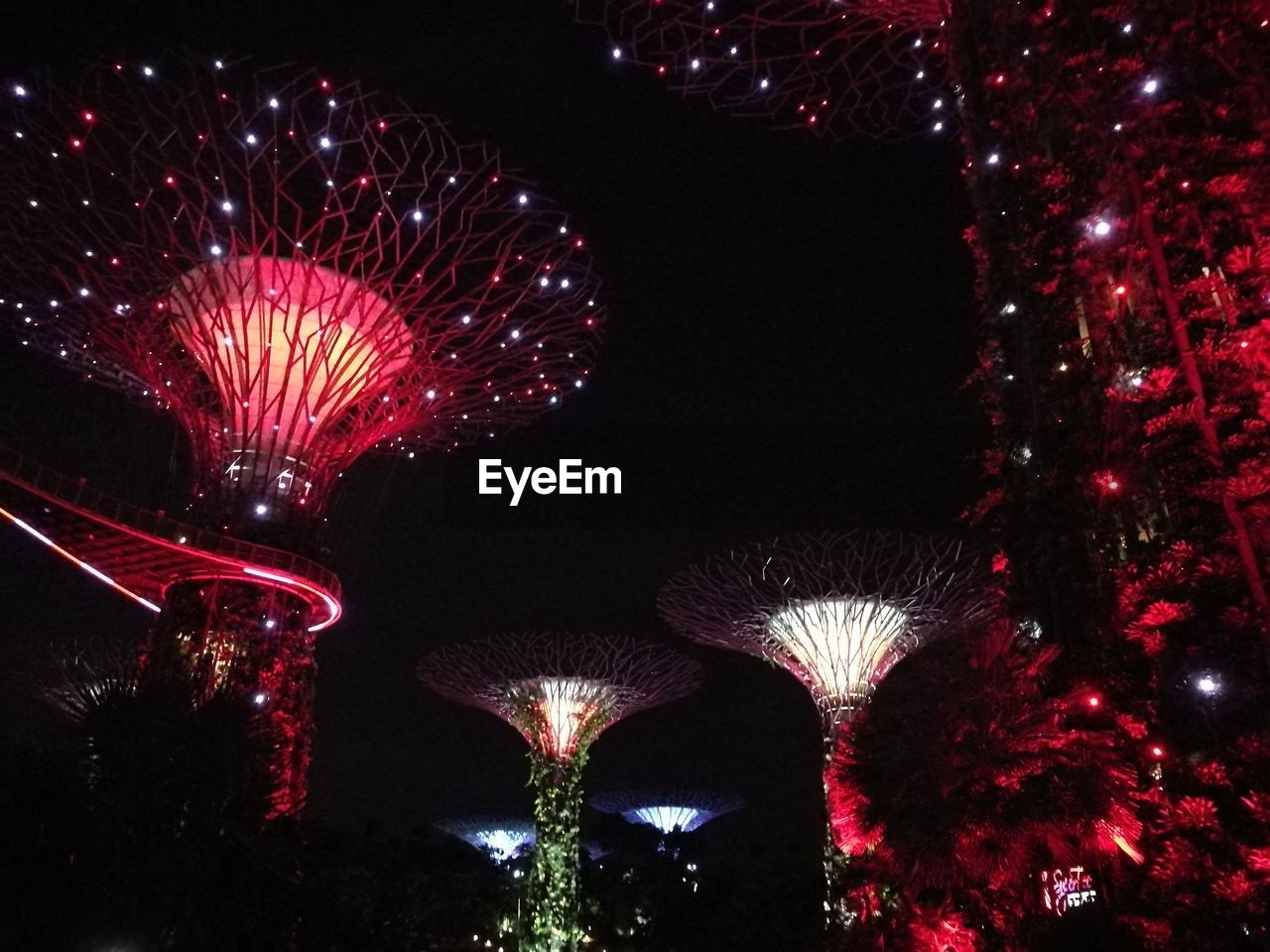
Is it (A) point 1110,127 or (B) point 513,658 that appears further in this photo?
(B) point 513,658

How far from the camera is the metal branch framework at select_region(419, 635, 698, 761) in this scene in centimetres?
2959

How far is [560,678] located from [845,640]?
922 centimetres

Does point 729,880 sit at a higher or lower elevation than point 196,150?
lower

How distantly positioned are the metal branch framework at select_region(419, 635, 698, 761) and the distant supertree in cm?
2606

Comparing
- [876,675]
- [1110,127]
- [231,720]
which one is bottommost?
[231,720]

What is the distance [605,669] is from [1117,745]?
84.5 feet

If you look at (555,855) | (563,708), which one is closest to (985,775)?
(555,855)

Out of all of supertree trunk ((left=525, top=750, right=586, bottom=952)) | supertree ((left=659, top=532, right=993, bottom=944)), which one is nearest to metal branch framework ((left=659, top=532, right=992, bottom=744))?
supertree ((left=659, top=532, right=993, bottom=944))

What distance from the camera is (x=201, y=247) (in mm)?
13945

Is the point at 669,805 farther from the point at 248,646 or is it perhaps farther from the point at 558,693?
the point at 248,646

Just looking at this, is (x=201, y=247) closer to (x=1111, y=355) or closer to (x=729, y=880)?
(x=1111, y=355)

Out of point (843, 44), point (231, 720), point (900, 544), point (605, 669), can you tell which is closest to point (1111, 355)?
point (843, 44)

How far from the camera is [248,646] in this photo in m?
14.1

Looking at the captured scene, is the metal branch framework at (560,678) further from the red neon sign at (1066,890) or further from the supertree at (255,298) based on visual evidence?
the red neon sign at (1066,890)
